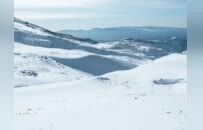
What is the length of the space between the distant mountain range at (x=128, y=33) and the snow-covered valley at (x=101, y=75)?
4 centimetres

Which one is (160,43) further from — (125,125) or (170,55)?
(125,125)

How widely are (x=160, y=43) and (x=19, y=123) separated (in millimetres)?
1217

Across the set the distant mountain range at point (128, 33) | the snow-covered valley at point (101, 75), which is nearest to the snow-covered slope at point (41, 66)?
the snow-covered valley at point (101, 75)

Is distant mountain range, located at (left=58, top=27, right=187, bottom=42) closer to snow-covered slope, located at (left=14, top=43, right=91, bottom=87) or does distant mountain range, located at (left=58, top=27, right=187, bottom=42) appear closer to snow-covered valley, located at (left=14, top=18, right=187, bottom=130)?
snow-covered valley, located at (left=14, top=18, right=187, bottom=130)

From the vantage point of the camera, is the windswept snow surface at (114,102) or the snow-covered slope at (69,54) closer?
the windswept snow surface at (114,102)

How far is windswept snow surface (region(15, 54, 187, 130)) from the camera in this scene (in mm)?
2854

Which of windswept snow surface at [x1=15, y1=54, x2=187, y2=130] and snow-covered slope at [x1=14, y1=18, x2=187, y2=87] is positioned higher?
snow-covered slope at [x1=14, y1=18, x2=187, y2=87]

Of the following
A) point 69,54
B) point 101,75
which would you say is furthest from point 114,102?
point 69,54

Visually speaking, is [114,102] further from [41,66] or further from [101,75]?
[41,66]

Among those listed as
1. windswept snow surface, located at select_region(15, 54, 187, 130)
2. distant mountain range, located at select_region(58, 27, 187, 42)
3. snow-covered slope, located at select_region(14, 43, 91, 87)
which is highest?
distant mountain range, located at select_region(58, 27, 187, 42)

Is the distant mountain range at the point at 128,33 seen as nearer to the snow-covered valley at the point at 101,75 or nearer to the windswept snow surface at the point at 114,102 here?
the snow-covered valley at the point at 101,75

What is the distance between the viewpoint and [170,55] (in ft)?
10.0

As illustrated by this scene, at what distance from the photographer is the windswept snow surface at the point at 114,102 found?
9.36 ft

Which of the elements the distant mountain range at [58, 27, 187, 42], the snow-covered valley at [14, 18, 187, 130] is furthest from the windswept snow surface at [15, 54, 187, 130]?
the distant mountain range at [58, 27, 187, 42]
